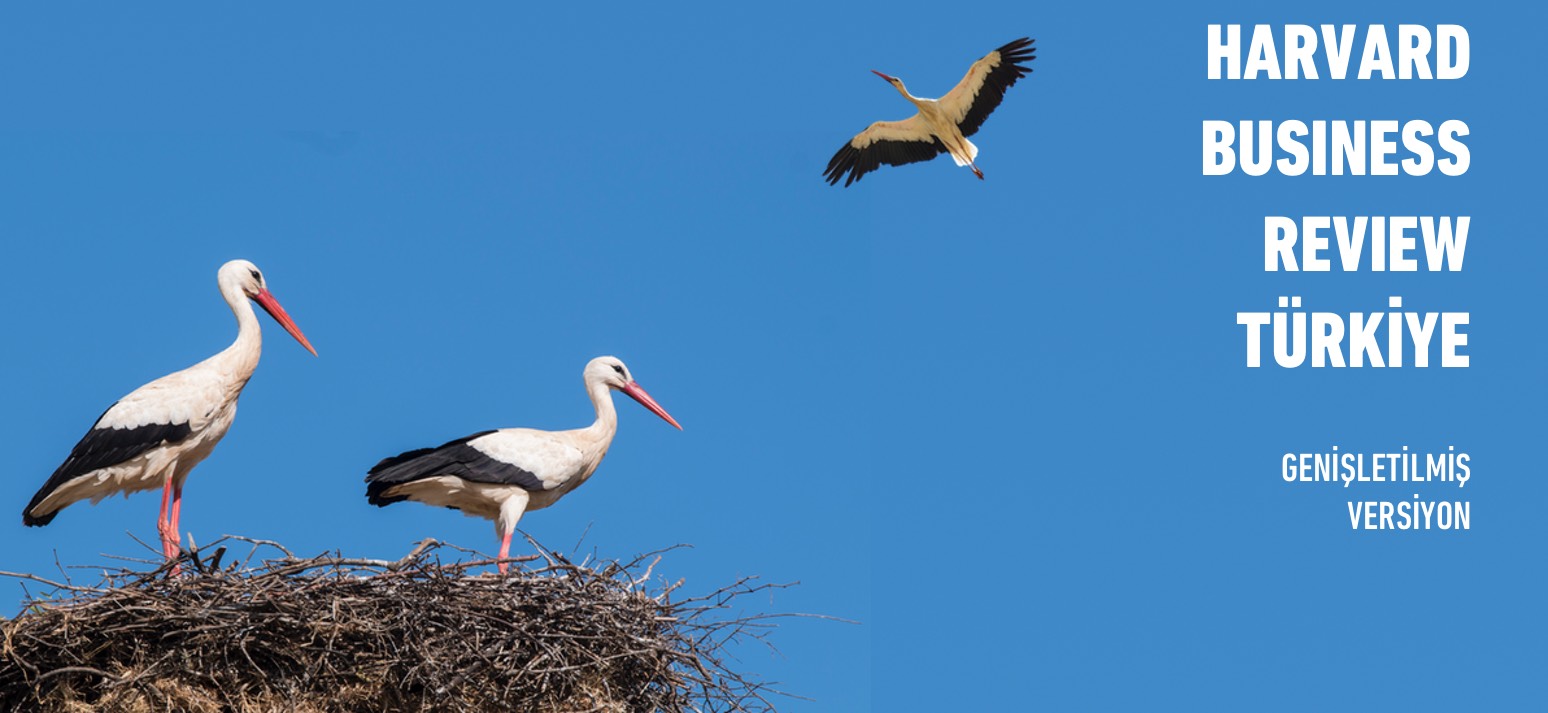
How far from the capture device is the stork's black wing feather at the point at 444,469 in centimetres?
1328

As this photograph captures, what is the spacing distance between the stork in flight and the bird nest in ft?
6.04

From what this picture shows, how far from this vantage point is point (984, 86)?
20.0 metres

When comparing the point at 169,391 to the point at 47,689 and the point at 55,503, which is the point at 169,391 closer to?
the point at 55,503

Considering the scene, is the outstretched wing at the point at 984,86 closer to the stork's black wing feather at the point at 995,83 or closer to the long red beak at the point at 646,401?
the stork's black wing feather at the point at 995,83

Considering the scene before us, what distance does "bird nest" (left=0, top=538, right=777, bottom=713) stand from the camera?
1072 centimetres

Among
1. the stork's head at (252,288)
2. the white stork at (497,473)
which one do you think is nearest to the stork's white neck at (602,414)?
the white stork at (497,473)

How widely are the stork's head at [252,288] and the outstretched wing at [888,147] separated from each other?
7548 millimetres

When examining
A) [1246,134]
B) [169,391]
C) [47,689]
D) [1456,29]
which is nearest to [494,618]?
[47,689]

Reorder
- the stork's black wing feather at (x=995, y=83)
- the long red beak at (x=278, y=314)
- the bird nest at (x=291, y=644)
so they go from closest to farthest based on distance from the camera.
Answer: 1. the bird nest at (x=291, y=644)
2. the long red beak at (x=278, y=314)
3. the stork's black wing feather at (x=995, y=83)

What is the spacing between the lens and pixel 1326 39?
17.2 meters

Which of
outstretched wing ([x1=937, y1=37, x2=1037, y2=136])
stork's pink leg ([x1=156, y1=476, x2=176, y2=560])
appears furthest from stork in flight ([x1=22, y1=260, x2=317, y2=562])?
outstretched wing ([x1=937, y1=37, x2=1037, y2=136])

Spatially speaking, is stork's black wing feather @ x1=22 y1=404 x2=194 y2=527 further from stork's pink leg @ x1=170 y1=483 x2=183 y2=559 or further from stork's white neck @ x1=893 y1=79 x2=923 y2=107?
stork's white neck @ x1=893 y1=79 x2=923 y2=107

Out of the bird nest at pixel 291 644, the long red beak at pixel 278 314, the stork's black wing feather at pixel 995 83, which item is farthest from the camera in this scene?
the stork's black wing feather at pixel 995 83

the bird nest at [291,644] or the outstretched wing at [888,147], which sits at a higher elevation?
the outstretched wing at [888,147]
